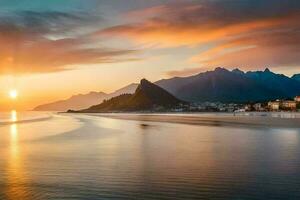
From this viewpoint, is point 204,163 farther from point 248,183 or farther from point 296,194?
point 296,194

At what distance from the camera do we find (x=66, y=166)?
30406mm

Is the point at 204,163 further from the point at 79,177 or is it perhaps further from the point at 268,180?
the point at 79,177

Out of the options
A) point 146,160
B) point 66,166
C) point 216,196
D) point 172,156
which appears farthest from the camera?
point 172,156

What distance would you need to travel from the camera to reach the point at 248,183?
2328 centimetres

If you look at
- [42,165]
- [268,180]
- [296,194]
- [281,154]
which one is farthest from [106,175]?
[281,154]

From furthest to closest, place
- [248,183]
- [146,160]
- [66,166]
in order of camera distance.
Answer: [146,160] < [66,166] < [248,183]

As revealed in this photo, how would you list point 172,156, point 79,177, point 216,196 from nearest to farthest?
point 216,196
point 79,177
point 172,156

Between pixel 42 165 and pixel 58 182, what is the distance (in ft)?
26.5

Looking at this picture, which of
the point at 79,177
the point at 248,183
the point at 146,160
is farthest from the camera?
the point at 146,160

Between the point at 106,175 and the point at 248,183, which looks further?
the point at 106,175

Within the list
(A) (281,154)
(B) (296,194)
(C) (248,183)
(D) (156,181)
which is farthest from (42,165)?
(A) (281,154)

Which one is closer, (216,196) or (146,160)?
(216,196)

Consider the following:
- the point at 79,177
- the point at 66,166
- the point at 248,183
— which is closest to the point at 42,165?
the point at 66,166

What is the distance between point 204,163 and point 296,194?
11.9m
